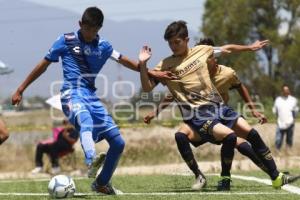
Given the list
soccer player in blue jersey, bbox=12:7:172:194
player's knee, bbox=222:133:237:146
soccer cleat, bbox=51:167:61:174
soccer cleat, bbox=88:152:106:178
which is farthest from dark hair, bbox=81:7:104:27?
soccer cleat, bbox=51:167:61:174

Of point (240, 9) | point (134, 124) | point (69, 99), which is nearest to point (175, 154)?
point (134, 124)

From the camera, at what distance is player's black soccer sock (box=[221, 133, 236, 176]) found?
31.9ft

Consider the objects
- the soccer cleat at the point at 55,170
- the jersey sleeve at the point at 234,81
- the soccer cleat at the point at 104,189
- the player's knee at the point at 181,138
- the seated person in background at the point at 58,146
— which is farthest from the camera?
the seated person in background at the point at 58,146

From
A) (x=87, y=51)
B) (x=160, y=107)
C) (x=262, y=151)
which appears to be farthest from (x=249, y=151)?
(x=87, y=51)

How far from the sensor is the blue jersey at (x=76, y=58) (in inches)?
375

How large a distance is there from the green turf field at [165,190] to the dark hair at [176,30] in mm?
1814

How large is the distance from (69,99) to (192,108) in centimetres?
146

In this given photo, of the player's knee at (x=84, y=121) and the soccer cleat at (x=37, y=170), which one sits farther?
the soccer cleat at (x=37, y=170)

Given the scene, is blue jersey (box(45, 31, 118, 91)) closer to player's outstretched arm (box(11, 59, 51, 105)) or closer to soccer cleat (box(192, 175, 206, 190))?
player's outstretched arm (box(11, 59, 51, 105))

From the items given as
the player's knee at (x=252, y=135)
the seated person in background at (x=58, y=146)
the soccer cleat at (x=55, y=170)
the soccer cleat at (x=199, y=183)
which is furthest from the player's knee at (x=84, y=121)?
the seated person in background at (x=58, y=146)

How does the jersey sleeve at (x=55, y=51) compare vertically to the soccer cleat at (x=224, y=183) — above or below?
above

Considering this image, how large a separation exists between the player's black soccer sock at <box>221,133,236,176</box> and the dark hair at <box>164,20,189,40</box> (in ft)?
4.21

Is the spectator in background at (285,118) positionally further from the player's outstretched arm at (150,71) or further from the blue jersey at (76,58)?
the blue jersey at (76,58)

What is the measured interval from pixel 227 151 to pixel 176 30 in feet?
5.02
